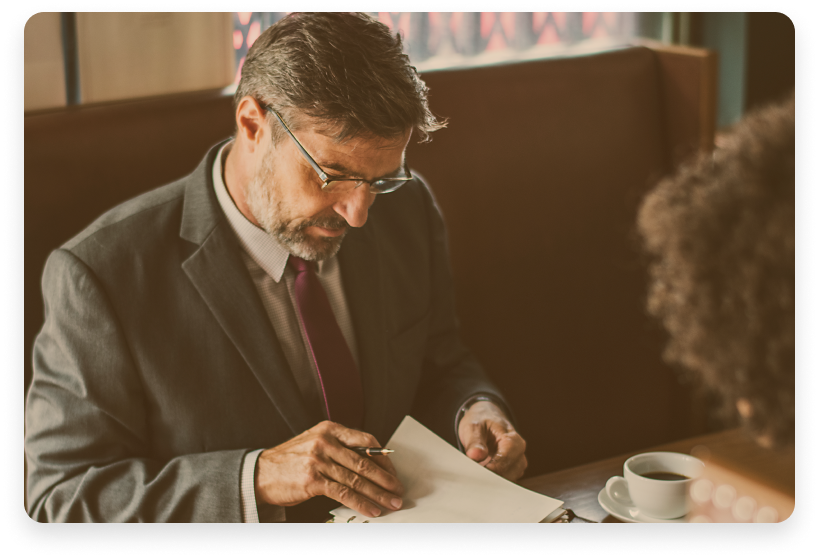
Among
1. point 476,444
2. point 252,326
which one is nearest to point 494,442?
point 476,444

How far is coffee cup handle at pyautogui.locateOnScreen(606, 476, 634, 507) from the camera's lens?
110 centimetres

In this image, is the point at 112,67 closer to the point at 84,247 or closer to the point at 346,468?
the point at 84,247

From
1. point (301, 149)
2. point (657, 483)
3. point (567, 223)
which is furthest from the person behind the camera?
point (567, 223)

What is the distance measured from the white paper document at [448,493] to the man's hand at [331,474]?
0.02 meters

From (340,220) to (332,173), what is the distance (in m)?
0.10

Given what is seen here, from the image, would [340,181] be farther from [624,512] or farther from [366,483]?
[624,512]

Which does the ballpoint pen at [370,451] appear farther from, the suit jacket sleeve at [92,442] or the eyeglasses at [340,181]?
the eyeglasses at [340,181]

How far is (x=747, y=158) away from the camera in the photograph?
65 centimetres

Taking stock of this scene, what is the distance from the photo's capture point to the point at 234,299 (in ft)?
3.93

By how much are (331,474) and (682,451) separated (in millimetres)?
602

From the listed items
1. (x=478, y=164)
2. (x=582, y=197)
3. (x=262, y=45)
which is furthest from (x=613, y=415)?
(x=262, y=45)

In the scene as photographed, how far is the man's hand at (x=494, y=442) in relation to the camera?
122 centimetres

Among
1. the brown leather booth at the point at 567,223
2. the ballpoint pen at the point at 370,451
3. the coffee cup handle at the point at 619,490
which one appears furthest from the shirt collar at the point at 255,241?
the coffee cup handle at the point at 619,490
